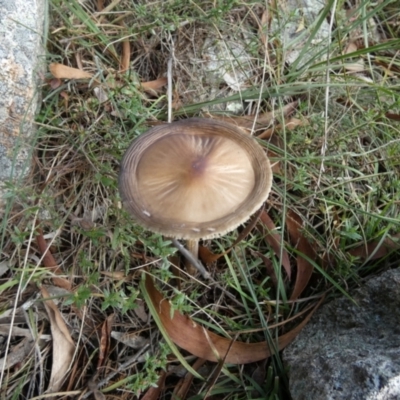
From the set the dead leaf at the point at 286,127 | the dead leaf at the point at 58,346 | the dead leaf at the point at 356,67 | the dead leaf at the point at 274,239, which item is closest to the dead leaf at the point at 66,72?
the dead leaf at the point at 286,127

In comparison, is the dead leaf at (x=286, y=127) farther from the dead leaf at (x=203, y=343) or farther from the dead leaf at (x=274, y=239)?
the dead leaf at (x=203, y=343)

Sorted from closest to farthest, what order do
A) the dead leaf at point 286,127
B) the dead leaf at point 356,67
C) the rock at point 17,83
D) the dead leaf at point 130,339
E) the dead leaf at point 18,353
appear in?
the dead leaf at point 18,353 → the dead leaf at point 130,339 → the rock at point 17,83 → the dead leaf at point 286,127 → the dead leaf at point 356,67

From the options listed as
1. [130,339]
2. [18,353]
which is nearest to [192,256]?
[130,339]

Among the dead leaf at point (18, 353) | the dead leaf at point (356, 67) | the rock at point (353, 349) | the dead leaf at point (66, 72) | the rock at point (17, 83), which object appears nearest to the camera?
the rock at point (353, 349)

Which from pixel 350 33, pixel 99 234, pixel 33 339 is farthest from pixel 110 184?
pixel 350 33

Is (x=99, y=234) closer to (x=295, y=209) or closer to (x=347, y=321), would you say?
(x=295, y=209)

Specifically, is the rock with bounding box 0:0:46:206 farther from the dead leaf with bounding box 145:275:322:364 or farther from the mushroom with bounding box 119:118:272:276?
the dead leaf with bounding box 145:275:322:364
